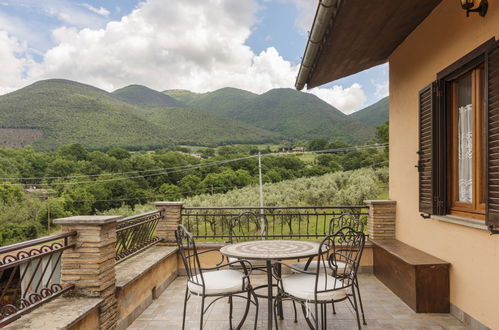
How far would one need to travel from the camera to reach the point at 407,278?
3.41m

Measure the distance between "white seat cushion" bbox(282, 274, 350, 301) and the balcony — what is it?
531mm

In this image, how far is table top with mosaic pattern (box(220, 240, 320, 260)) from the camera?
279cm

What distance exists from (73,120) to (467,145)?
3712 cm

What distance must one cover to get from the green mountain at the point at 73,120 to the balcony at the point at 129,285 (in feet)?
97.9

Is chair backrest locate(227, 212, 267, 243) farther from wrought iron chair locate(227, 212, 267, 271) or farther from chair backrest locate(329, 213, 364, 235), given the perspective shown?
chair backrest locate(329, 213, 364, 235)

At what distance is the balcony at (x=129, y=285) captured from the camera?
217cm

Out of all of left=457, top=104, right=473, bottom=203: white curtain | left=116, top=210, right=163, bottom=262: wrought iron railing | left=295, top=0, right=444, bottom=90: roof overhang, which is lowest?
left=116, top=210, right=163, bottom=262: wrought iron railing

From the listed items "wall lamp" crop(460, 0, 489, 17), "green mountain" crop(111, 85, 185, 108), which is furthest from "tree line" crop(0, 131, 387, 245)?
"green mountain" crop(111, 85, 185, 108)

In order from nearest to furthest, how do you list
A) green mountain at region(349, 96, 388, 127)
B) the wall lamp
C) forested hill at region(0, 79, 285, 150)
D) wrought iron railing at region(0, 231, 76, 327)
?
1. wrought iron railing at region(0, 231, 76, 327)
2. the wall lamp
3. green mountain at region(349, 96, 388, 127)
4. forested hill at region(0, 79, 285, 150)

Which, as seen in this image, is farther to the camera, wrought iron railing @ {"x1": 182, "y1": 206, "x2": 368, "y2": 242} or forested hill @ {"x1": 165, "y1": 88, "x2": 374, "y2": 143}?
forested hill @ {"x1": 165, "y1": 88, "x2": 374, "y2": 143}

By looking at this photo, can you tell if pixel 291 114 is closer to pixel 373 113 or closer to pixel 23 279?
pixel 373 113

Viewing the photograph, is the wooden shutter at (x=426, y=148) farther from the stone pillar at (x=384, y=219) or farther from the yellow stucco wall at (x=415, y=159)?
the stone pillar at (x=384, y=219)

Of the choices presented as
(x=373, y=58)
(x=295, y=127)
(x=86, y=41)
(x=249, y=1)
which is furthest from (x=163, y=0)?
(x=86, y=41)

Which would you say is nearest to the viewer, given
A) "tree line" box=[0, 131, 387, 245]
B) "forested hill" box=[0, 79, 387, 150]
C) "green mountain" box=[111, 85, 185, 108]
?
"tree line" box=[0, 131, 387, 245]
